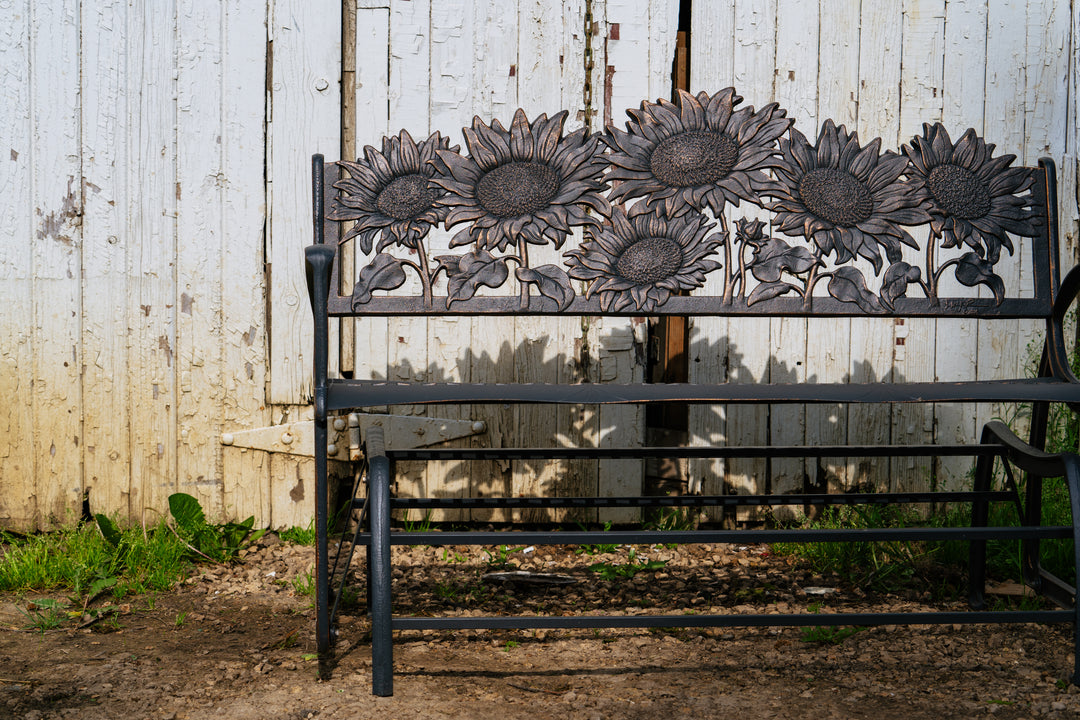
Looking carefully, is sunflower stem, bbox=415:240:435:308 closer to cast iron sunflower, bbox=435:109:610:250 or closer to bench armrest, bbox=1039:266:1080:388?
cast iron sunflower, bbox=435:109:610:250

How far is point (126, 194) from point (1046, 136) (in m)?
3.33

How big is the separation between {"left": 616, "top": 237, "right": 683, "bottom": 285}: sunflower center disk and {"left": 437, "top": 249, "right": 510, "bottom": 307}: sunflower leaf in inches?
13.4

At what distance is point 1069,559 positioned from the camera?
2619mm

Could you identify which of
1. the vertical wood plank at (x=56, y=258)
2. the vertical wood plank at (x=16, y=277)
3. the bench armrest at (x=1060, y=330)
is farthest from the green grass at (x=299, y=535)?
the bench armrest at (x=1060, y=330)

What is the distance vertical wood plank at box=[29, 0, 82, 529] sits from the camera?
292 centimetres

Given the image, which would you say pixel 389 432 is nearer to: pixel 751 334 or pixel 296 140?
pixel 296 140

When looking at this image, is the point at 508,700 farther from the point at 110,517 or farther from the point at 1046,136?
the point at 1046,136

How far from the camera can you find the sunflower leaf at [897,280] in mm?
2296

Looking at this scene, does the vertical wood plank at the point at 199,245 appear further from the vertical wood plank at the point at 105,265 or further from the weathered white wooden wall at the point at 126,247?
the vertical wood plank at the point at 105,265

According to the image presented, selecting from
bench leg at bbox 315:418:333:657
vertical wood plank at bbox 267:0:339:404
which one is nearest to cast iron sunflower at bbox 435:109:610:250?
bench leg at bbox 315:418:333:657

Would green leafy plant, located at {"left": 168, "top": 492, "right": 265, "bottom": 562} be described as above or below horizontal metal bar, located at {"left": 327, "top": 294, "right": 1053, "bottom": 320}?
below

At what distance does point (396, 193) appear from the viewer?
2.28m

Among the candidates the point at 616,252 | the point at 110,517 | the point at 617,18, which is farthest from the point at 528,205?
the point at 110,517

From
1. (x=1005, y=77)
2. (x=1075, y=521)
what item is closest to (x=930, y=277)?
(x=1075, y=521)
